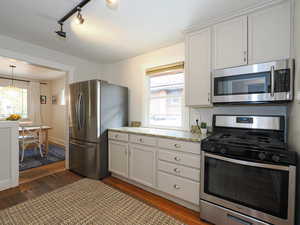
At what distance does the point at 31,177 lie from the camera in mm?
2635

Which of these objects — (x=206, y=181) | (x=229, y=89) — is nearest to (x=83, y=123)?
(x=206, y=181)

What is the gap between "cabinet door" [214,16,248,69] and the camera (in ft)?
5.36

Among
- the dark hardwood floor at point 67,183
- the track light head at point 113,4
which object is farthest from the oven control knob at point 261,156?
the track light head at point 113,4

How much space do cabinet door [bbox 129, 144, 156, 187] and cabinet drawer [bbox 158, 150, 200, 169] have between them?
6.5 inches

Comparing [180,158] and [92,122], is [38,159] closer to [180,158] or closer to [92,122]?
[92,122]

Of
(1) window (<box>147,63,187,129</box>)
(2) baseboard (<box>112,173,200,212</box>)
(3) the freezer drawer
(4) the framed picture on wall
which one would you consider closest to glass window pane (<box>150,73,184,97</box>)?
(1) window (<box>147,63,187,129</box>)

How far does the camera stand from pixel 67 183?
95.2 inches

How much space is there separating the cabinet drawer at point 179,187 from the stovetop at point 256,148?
1.67ft

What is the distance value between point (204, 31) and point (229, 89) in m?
0.85

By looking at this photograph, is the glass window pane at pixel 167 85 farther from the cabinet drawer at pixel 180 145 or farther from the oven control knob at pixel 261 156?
the oven control knob at pixel 261 156

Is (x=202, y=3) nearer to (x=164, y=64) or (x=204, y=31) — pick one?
(x=204, y=31)

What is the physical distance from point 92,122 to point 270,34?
2.68m

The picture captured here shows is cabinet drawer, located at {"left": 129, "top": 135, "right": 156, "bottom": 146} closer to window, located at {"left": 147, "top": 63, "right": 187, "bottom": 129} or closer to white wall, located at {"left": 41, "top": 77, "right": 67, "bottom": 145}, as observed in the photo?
window, located at {"left": 147, "top": 63, "right": 187, "bottom": 129}

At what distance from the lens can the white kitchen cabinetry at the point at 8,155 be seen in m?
2.21
